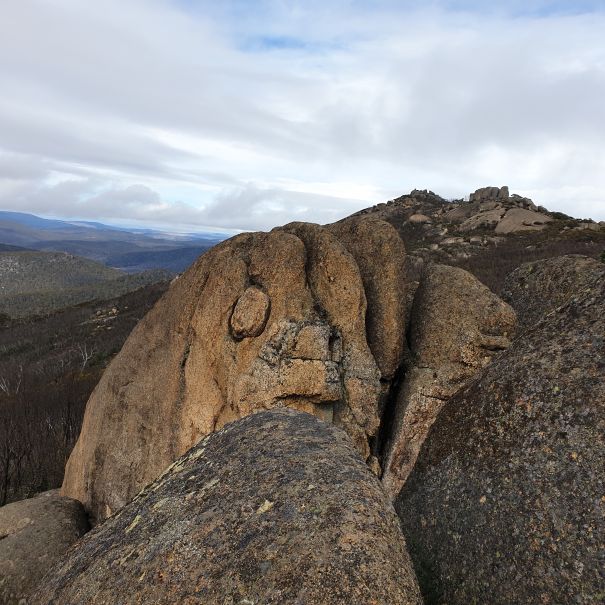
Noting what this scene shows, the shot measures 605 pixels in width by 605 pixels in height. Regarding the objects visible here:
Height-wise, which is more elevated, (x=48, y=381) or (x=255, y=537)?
(x=255, y=537)

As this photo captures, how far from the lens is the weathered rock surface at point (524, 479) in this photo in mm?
4320

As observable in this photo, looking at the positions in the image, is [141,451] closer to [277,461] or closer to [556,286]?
[277,461]

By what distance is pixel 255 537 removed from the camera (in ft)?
15.4

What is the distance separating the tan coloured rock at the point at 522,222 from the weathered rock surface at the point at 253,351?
108 metres

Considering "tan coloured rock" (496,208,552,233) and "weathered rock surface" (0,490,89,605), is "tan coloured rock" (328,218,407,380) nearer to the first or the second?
"weathered rock surface" (0,490,89,605)

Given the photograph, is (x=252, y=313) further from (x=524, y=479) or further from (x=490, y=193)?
(x=490, y=193)

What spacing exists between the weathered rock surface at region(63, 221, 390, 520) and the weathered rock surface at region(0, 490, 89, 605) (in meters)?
1.15

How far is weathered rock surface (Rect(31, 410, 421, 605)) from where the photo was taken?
4238mm

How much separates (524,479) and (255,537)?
111 inches

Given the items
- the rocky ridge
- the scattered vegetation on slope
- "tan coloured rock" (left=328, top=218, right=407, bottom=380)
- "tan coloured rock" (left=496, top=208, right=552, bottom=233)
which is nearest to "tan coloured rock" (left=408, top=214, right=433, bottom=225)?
the rocky ridge

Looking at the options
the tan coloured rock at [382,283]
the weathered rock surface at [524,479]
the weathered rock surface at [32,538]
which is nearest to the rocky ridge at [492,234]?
the tan coloured rock at [382,283]

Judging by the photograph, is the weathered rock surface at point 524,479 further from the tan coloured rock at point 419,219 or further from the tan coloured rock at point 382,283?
the tan coloured rock at point 419,219

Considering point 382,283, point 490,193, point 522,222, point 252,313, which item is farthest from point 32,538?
point 490,193

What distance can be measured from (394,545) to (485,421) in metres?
1.92
